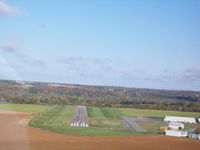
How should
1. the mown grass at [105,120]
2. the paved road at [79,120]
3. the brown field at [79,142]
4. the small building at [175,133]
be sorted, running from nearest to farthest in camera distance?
the brown field at [79,142], the small building at [175,133], the paved road at [79,120], the mown grass at [105,120]

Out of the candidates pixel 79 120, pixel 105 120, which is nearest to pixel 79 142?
pixel 79 120

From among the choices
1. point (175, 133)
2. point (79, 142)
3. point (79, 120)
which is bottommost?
point (79, 142)

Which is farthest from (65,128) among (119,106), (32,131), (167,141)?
(119,106)

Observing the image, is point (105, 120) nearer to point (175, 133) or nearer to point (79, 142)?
point (175, 133)

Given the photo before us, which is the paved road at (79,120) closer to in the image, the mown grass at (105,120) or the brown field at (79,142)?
the mown grass at (105,120)

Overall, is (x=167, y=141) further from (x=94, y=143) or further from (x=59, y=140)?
(x=59, y=140)

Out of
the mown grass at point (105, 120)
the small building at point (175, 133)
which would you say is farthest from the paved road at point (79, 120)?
the small building at point (175, 133)

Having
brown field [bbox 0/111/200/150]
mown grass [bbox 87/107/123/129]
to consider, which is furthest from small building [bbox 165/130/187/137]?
mown grass [bbox 87/107/123/129]

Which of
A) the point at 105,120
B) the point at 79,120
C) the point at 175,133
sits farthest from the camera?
the point at 105,120

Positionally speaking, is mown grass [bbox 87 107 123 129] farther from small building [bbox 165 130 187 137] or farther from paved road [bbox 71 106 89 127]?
small building [bbox 165 130 187 137]
